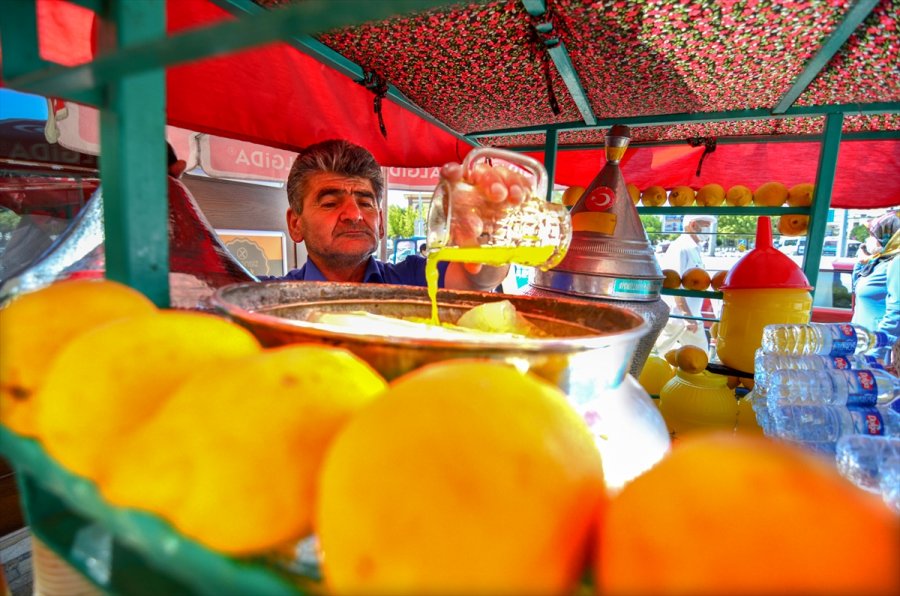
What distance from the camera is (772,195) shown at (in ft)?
8.62

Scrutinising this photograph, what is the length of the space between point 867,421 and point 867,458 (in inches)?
15.3

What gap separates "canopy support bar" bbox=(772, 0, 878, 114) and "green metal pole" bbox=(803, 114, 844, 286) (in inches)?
12.3

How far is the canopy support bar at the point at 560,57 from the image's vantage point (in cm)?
133

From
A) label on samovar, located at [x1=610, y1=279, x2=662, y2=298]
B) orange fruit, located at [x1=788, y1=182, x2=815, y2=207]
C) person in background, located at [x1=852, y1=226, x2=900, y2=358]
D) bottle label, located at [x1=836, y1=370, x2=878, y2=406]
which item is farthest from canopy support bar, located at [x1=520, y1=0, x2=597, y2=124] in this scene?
→ person in background, located at [x1=852, y1=226, x2=900, y2=358]

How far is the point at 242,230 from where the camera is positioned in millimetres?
5145

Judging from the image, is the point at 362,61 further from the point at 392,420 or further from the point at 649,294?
the point at 392,420

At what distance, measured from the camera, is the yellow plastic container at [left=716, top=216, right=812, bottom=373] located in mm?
1981

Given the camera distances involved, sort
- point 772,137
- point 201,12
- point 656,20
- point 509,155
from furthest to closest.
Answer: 1. point 772,137
2. point 201,12
3. point 656,20
4. point 509,155

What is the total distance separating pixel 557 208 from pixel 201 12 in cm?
133

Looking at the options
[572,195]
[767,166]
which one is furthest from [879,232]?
[572,195]

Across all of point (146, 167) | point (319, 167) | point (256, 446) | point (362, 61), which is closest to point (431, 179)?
point (319, 167)

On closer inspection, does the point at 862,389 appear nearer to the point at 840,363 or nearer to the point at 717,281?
the point at 840,363

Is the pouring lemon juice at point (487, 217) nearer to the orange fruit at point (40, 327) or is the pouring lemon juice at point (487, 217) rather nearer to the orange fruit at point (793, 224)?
the orange fruit at point (40, 327)

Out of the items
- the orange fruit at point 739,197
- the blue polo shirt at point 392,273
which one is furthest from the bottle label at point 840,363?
the blue polo shirt at point 392,273
